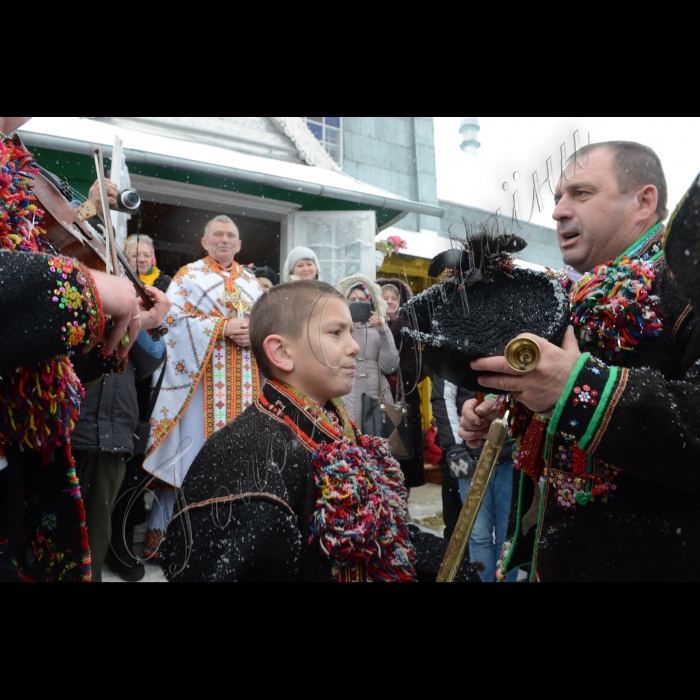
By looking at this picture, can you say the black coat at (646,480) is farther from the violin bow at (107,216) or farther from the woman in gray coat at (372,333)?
the violin bow at (107,216)

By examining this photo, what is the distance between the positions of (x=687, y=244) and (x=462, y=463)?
2420 mm

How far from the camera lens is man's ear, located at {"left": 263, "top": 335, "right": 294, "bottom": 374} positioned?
4.60 feet

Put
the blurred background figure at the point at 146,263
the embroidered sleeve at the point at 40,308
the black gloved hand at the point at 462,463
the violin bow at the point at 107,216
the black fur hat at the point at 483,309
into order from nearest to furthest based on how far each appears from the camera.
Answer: the embroidered sleeve at the point at 40,308, the black fur hat at the point at 483,309, the violin bow at the point at 107,216, the black gloved hand at the point at 462,463, the blurred background figure at the point at 146,263

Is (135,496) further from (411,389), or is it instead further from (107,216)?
(411,389)

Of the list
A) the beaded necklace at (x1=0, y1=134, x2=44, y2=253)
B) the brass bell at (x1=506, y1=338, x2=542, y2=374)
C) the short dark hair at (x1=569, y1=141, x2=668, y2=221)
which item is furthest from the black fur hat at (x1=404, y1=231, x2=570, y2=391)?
the beaded necklace at (x1=0, y1=134, x2=44, y2=253)

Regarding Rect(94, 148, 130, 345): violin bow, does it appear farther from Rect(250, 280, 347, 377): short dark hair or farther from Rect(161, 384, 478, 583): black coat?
Rect(161, 384, 478, 583): black coat

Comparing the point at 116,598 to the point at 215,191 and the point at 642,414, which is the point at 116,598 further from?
the point at 215,191

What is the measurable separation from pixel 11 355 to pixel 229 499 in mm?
488

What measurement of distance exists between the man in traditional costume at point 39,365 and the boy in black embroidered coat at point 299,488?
304 mm

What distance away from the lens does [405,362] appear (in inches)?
51.4

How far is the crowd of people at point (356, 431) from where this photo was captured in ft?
3.36

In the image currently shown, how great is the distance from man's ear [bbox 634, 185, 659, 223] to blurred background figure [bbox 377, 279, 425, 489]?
56 centimetres

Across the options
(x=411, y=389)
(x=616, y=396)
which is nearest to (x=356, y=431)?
(x=411, y=389)

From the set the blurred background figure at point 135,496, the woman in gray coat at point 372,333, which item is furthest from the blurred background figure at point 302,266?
the woman in gray coat at point 372,333
